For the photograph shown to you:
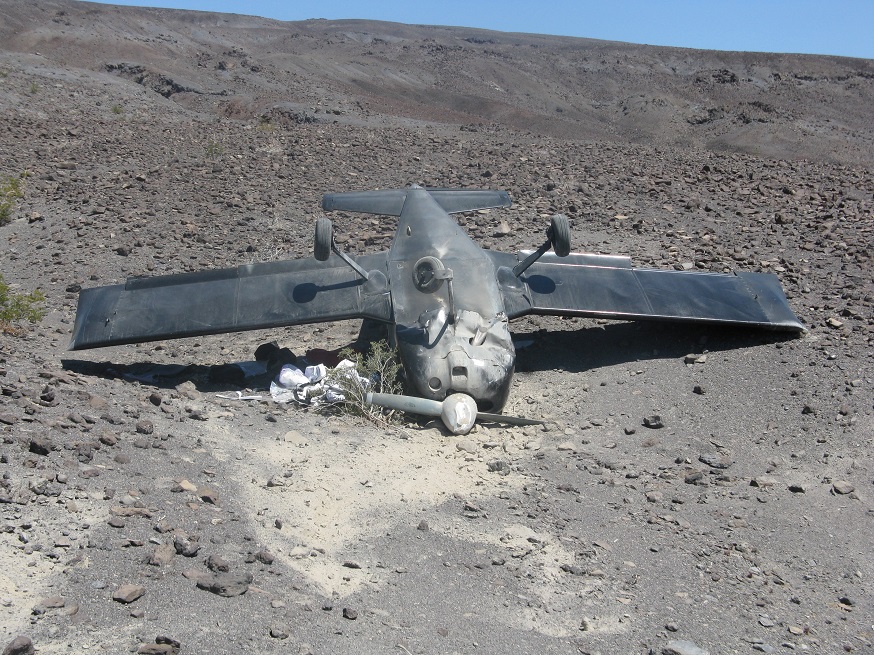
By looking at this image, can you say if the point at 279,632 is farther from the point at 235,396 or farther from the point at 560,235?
the point at 560,235

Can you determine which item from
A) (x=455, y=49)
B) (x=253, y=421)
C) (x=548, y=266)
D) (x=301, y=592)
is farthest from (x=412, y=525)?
(x=455, y=49)

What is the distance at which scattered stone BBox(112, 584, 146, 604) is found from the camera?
576cm

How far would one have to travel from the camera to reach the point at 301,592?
6.25 m

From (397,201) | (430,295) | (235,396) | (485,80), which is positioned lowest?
(235,396)

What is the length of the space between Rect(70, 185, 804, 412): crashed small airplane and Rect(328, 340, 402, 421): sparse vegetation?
30 centimetres

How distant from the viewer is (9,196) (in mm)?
17609

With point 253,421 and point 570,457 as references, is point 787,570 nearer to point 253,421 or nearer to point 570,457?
point 570,457

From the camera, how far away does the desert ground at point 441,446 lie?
6.09 meters

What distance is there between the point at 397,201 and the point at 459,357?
14.8 ft

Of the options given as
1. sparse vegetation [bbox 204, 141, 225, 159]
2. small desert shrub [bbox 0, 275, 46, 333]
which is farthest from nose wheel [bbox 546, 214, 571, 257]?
sparse vegetation [bbox 204, 141, 225, 159]

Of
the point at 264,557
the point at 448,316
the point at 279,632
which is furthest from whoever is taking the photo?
the point at 448,316

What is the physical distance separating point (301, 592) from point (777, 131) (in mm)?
47602

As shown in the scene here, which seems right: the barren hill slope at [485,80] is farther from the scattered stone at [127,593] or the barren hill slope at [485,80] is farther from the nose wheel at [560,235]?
the scattered stone at [127,593]

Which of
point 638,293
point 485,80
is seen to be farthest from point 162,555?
point 485,80
